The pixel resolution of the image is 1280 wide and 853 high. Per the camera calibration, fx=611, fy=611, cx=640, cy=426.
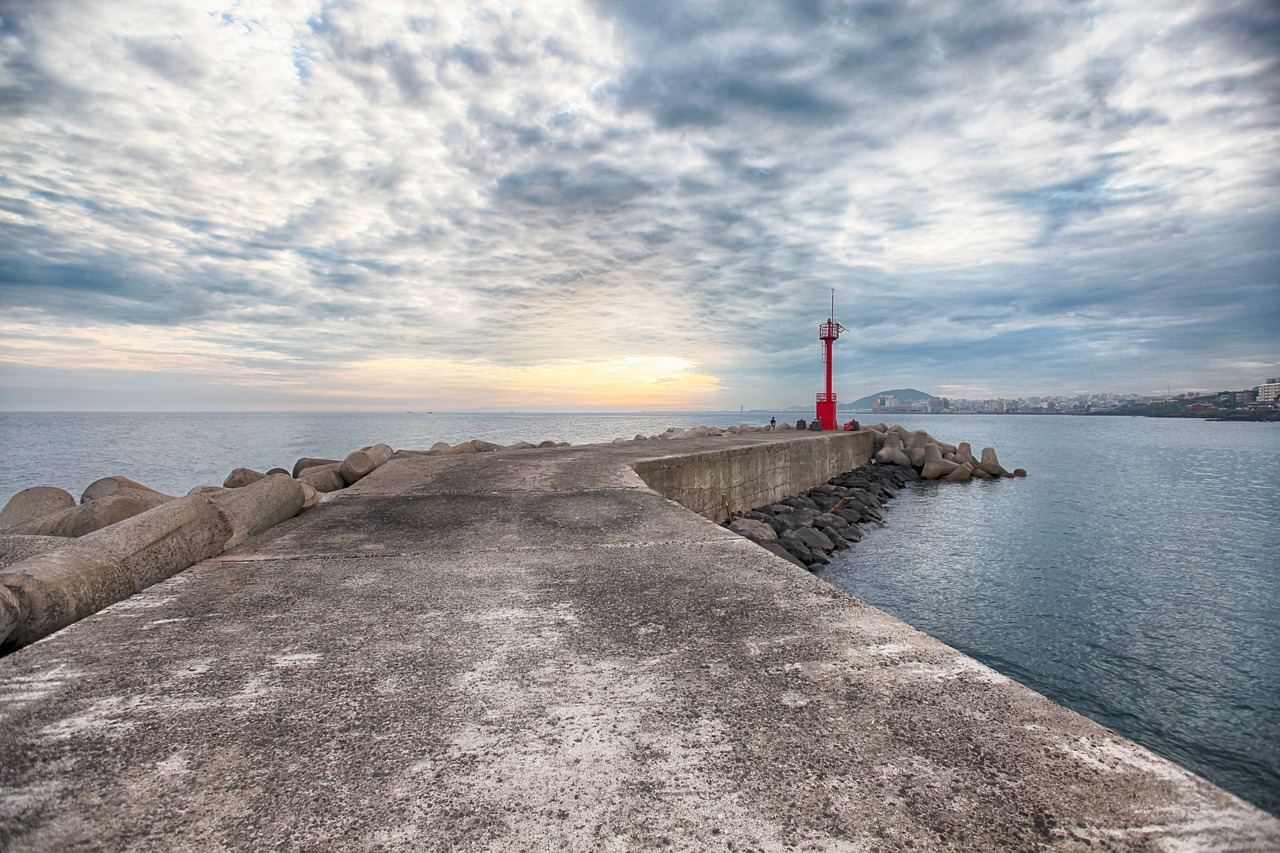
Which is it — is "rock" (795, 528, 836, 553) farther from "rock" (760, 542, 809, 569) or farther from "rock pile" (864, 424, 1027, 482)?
"rock pile" (864, 424, 1027, 482)

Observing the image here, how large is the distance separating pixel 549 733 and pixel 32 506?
18.4ft

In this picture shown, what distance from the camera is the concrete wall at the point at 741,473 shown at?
8062mm

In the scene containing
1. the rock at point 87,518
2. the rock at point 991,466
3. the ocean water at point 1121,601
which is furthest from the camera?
the rock at point 991,466

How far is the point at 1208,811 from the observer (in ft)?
3.66

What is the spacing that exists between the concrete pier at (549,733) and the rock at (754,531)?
18.3 feet

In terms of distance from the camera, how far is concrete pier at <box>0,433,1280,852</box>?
1097mm

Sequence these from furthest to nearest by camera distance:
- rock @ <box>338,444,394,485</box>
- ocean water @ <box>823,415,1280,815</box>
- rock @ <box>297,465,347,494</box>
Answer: rock @ <box>338,444,394,485</box> → rock @ <box>297,465,347,494</box> → ocean water @ <box>823,415,1280,815</box>

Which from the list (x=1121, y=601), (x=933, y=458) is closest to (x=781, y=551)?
(x=1121, y=601)

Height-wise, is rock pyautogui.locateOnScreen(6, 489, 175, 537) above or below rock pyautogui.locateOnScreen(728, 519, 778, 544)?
above

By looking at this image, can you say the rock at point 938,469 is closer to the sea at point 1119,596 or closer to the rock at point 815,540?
the sea at point 1119,596

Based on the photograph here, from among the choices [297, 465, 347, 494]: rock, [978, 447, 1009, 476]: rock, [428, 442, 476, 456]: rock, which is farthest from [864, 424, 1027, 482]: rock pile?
[297, 465, 347, 494]: rock

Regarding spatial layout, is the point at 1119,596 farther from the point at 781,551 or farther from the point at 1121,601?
the point at 781,551

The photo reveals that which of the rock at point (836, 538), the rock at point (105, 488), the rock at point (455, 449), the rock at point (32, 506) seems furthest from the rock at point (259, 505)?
the rock at point (836, 538)

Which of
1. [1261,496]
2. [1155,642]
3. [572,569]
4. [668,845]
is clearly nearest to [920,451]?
Result: [1261,496]
